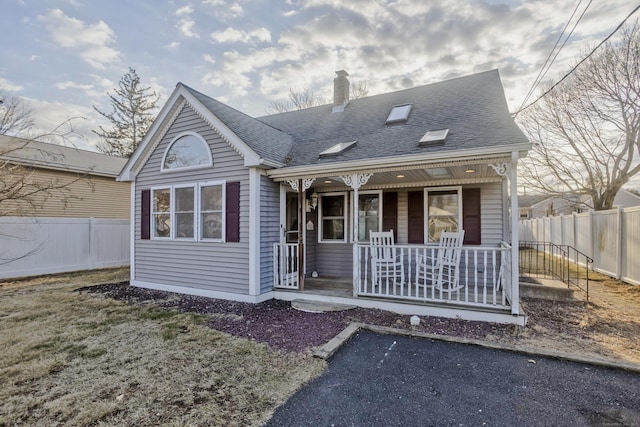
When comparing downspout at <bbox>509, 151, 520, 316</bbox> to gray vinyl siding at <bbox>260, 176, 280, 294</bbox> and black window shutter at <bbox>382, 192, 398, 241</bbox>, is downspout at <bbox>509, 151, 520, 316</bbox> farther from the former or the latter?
gray vinyl siding at <bbox>260, 176, 280, 294</bbox>

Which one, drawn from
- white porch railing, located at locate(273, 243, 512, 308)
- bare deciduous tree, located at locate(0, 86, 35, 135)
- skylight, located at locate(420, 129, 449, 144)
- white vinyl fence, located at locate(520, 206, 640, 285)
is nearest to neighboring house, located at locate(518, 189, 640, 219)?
white vinyl fence, located at locate(520, 206, 640, 285)

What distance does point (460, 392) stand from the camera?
3.03 m

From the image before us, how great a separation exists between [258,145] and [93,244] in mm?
8137

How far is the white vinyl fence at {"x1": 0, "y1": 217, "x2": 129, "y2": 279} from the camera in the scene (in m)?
9.11

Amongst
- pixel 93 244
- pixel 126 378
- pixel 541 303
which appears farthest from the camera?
pixel 93 244

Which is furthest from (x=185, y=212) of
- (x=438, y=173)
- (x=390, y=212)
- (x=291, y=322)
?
(x=438, y=173)

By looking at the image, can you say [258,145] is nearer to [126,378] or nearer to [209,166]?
[209,166]

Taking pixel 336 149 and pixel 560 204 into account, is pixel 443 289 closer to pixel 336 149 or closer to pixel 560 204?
pixel 336 149

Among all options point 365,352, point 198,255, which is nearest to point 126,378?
point 365,352

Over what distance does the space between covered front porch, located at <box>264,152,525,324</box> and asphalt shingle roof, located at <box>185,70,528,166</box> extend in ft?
1.67

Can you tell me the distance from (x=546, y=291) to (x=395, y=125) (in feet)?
15.9

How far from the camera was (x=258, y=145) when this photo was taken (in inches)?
265

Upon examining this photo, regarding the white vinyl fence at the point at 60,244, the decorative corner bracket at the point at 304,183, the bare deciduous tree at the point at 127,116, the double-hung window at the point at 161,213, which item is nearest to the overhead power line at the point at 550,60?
the decorative corner bracket at the point at 304,183

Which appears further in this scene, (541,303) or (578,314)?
(541,303)
